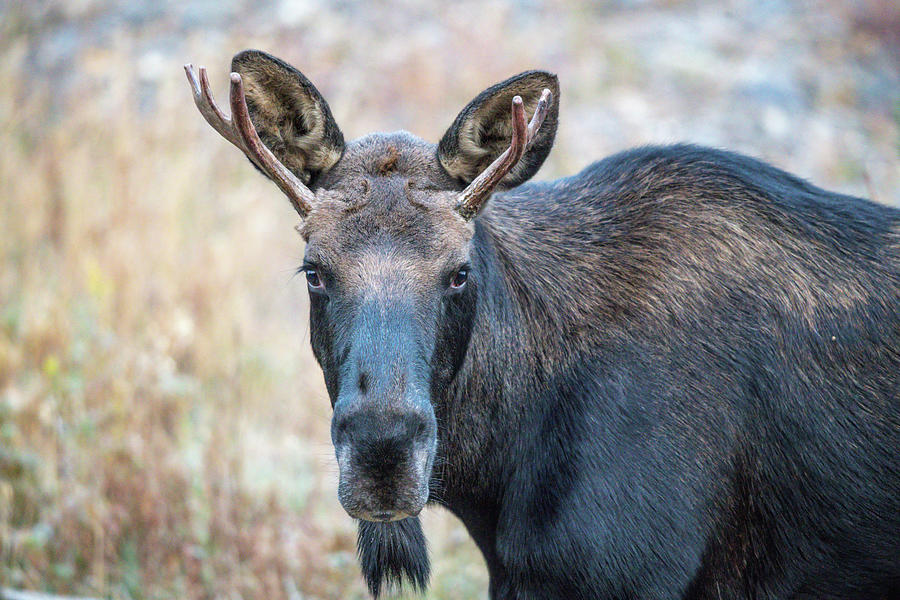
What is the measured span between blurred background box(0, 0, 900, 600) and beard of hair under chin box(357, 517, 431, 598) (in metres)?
1.79

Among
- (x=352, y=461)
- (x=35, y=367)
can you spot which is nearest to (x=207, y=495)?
(x=35, y=367)

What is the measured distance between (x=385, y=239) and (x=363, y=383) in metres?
0.54

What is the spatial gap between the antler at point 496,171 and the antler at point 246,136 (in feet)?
1.83

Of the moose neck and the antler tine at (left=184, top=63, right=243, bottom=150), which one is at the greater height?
the antler tine at (left=184, top=63, right=243, bottom=150)

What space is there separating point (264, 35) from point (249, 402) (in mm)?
6459

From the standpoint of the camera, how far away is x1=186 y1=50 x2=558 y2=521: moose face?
289 centimetres

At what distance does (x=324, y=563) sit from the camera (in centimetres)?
572

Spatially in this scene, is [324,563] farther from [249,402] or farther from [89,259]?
[89,259]

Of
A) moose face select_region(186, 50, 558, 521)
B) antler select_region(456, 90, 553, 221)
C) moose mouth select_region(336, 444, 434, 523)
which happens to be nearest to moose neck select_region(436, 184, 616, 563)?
moose face select_region(186, 50, 558, 521)

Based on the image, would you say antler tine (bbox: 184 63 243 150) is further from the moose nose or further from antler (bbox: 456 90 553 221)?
the moose nose

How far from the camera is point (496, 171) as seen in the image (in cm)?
323

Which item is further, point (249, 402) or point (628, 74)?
point (628, 74)

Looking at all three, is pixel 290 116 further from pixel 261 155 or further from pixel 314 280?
pixel 314 280

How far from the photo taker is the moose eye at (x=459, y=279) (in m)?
3.25
